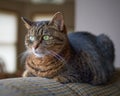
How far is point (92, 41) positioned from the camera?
1.62 meters

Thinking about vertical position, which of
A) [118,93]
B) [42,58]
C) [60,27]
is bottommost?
[118,93]

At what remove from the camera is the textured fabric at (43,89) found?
89cm

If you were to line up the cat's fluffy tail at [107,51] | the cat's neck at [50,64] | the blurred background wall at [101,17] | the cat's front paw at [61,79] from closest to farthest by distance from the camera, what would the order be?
the cat's front paw at [61,79] < the cat's neck at [50,64] < the cat's fluffy tail at [107,51] < the blurred background wall at [101,17]

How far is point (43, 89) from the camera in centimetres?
96

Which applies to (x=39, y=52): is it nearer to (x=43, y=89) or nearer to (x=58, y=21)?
(x=58, y=21)

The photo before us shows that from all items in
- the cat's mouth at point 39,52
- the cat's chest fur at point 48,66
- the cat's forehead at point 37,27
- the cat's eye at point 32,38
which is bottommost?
the cat's chest fur at point 48,66

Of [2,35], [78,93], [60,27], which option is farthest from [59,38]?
[2,35]

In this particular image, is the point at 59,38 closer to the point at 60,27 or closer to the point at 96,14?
the point at 60,27

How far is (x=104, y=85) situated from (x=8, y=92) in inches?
23.8

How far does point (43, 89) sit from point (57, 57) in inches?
13.8

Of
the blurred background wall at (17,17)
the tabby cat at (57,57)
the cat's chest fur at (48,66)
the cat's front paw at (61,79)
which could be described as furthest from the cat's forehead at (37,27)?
the blurred background wall at (17,17)

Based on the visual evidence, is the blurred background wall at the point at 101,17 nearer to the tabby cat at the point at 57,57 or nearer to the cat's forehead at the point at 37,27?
the tabby cat at the point at 57,57

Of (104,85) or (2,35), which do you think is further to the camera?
(2,35)

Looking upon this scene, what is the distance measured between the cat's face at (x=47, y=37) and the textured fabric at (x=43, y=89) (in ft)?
0.59
